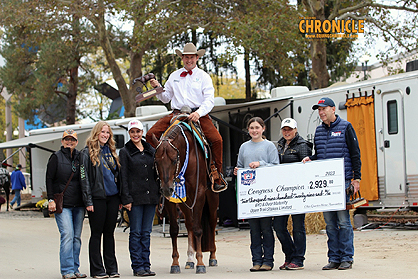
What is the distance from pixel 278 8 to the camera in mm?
20609

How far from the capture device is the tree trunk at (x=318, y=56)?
816 inches

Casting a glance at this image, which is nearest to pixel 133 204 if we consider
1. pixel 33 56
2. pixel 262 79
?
pixel 262 79

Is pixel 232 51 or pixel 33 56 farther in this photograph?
pixel 33 56

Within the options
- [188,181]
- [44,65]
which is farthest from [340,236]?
[44,65]

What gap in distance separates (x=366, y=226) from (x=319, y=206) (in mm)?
5913

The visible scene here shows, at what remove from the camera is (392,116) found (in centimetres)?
1179

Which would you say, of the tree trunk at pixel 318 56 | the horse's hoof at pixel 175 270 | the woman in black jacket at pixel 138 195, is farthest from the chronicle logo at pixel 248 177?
the tree trunk at pixel 318 56

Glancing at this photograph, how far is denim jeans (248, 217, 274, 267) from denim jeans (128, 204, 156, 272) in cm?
130

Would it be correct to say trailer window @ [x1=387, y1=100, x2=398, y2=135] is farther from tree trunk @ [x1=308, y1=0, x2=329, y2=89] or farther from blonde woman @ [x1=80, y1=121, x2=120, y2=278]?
tree trunk @ [x1=308, y1=0, x2=329, y2=89]

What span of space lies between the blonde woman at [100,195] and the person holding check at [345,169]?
2413mm

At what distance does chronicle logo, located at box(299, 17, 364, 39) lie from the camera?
20531 millimetres

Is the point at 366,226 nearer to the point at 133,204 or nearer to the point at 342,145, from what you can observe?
the point at 342,145

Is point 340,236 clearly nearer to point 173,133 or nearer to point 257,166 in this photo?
point 257,166

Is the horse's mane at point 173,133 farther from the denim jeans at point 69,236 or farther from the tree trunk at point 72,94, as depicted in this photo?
the tree trunk at point 72,94
